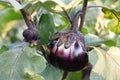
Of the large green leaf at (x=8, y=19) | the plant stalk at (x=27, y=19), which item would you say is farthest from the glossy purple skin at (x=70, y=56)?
the large green leaf at (x=8, y=19)

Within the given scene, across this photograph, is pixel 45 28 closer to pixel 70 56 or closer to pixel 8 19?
pixel 70 56

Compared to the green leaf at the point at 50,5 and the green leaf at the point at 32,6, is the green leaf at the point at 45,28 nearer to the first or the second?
the green leaf at the point at 32,6

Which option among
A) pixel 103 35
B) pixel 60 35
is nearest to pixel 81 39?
pixel 60 35

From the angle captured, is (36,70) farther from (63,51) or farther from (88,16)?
(88,16)

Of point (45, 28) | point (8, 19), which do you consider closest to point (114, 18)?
point (45, 28)

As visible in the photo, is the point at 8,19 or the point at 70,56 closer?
the point at 70,56
